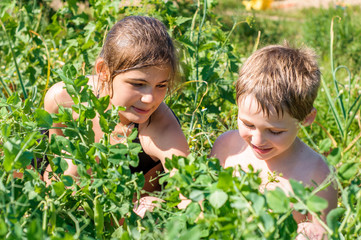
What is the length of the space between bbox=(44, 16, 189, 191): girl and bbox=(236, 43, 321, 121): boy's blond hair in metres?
0.34

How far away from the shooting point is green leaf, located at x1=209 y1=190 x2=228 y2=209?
1042 millimetres

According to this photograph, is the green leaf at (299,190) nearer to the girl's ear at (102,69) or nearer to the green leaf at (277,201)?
the green leaf at (277,201)

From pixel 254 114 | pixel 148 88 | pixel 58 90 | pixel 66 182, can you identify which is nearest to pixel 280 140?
pixel 254 114

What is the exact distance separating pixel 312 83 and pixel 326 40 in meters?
3.26

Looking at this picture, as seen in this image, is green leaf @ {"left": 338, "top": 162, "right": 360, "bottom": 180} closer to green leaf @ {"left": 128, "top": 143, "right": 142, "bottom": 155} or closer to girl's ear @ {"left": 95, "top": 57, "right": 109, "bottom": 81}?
green leaf @ {"left": 128, "top": 143, "right": 142, "bottom": 155}

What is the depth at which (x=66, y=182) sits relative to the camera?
1265mm

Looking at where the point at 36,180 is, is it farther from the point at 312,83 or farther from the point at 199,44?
the point at 199,44

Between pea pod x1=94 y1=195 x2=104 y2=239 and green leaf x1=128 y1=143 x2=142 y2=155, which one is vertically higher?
green leaf x1=128 y1=143 x2=142 y2=155

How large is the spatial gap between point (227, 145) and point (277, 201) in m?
1.06

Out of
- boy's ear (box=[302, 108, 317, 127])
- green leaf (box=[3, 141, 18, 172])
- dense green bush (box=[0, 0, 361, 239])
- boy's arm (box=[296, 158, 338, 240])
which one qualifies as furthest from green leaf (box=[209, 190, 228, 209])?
boy's ear (box=[302, 108, 317, 127])

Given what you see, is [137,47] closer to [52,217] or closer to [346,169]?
[52,217]

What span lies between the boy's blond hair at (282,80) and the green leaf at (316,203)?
72cm

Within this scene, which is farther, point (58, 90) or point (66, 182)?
point (58, 90)

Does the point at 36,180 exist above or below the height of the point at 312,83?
below
